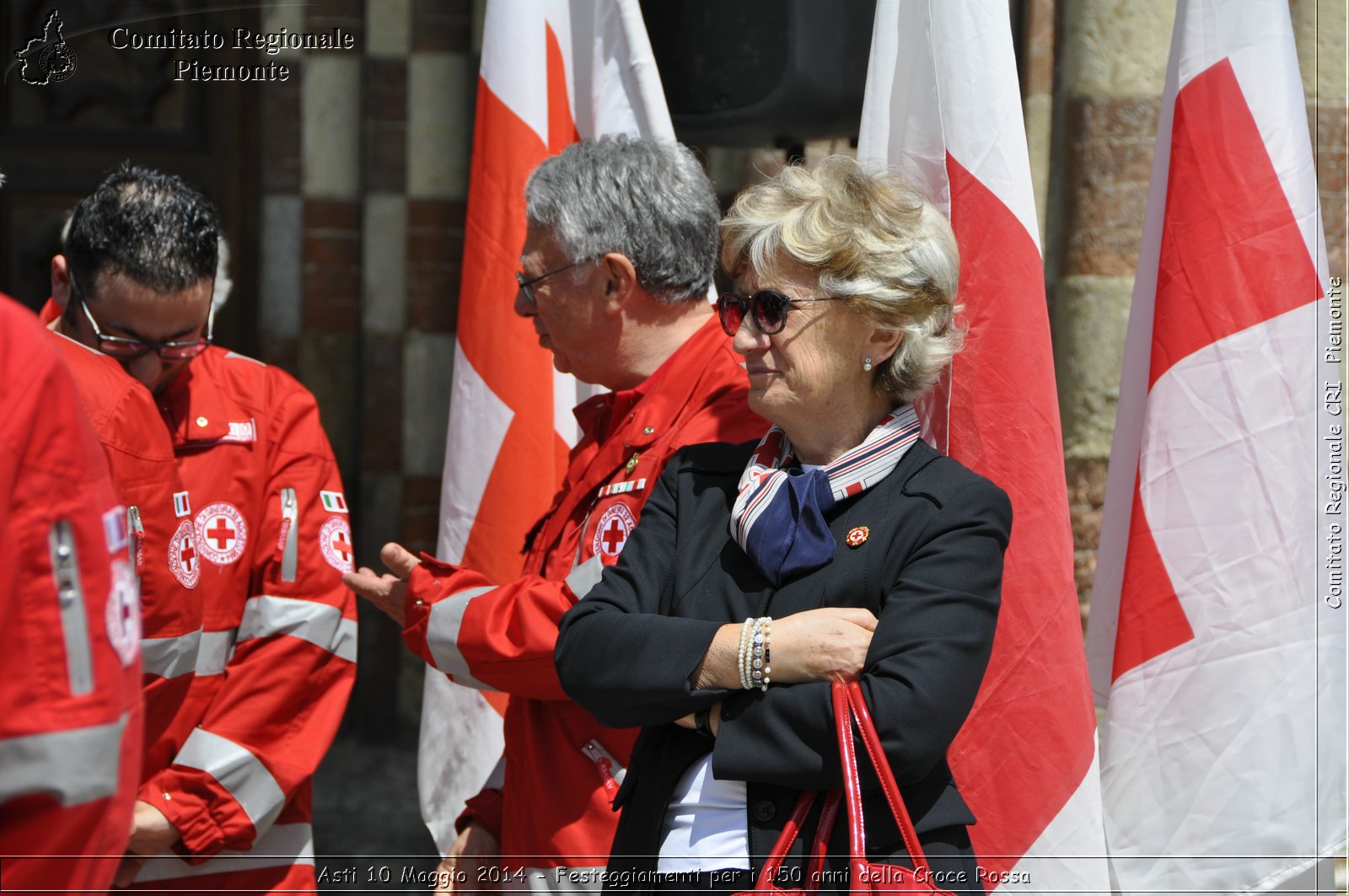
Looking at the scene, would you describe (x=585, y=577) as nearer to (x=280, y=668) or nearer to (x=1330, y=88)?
(x=280, y=668)

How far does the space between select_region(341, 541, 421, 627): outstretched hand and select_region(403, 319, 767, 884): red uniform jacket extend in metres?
0.03

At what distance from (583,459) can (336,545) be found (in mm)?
557

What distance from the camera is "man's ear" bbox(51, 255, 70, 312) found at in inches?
88.6

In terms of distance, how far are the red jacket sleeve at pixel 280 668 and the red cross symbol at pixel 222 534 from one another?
2.1 inches

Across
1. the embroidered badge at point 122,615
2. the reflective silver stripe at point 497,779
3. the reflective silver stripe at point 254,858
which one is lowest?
the reflective silver stripe at point 254,858

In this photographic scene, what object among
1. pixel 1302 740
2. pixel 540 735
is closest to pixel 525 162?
pixel 540 735

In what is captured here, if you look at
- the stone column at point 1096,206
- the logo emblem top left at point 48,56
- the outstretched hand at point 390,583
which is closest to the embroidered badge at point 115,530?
the outstretched hand at point 390,583

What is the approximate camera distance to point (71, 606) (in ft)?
3.04

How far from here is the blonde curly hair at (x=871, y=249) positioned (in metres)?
1.67

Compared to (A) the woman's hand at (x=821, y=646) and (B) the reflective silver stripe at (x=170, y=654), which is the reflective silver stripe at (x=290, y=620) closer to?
(B) the reflective silver stripe at (x=170, y=654)

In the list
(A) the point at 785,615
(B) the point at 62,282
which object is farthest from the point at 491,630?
(B) the point at 62,282

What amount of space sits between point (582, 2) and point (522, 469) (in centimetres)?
99

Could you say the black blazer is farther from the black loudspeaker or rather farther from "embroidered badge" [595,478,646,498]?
the black loudspeaker

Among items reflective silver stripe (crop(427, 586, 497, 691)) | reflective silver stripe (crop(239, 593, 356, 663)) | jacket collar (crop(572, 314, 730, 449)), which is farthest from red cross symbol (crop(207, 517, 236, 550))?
jacket collar (crop(572, 314, 730, 449))
